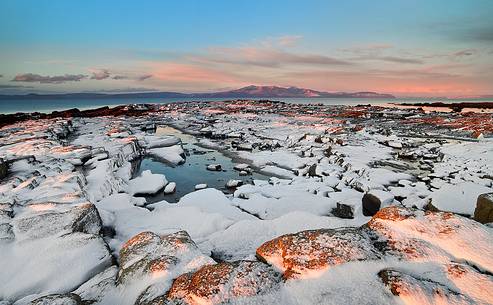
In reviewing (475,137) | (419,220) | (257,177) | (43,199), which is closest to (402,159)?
(257,177)

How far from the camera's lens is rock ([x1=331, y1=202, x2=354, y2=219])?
44.4 feet

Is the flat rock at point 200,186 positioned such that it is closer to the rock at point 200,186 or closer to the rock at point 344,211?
the rock at point 200,186

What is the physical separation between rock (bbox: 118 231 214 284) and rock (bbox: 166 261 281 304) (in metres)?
0.73

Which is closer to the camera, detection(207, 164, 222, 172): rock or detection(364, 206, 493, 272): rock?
detection(364, 206, 493, 272): rock

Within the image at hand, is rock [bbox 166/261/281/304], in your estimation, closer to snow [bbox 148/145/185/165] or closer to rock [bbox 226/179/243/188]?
rock [bbox 226/179/243/188]

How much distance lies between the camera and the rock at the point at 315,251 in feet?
20.2

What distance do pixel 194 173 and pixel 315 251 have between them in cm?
1810

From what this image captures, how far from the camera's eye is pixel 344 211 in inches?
542

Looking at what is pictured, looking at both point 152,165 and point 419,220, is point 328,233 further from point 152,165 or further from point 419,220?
point 152,165

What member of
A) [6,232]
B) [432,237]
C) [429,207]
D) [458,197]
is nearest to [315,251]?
[432,237]

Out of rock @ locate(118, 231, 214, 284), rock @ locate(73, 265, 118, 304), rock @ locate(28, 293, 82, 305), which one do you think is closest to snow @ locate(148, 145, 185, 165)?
rock @ locate(118, 231, 214, 284)

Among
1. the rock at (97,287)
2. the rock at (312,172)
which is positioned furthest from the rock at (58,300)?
the rock at (312,172)

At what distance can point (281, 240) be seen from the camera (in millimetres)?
7086

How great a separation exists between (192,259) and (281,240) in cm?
221
